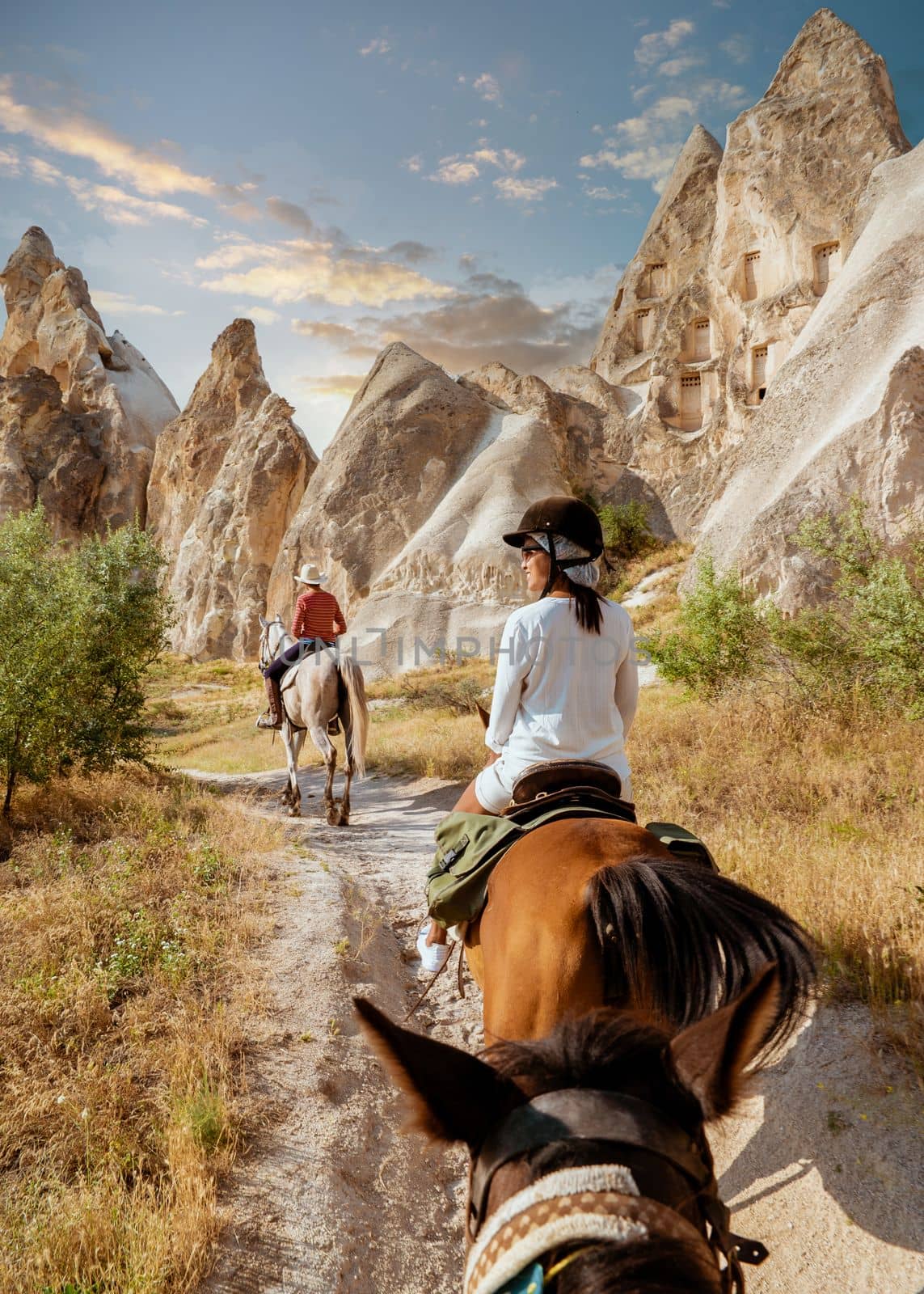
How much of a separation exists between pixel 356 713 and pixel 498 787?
6112 millimetres

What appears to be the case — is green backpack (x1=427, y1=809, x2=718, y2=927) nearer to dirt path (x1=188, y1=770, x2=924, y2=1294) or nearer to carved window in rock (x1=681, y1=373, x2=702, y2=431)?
dirt path (x1=188, y1=770, x2=924, y2=1294)

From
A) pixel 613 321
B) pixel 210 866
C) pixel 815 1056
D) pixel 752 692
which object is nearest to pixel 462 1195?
pixel 815 1056

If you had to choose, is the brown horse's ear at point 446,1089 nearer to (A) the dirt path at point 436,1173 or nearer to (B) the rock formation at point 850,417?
(A) the dirt path at point 436,1173

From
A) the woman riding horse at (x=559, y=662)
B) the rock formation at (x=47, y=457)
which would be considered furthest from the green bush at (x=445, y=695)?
the rock formation at (x=47, y=457)

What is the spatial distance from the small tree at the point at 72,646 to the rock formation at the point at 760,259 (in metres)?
16.8

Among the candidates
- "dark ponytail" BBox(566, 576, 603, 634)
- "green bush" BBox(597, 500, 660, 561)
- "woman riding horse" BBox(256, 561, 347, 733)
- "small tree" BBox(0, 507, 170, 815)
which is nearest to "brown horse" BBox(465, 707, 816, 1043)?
"dark ponytail" BBox(566, 576, 603, 634)

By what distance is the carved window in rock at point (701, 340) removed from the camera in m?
34.2

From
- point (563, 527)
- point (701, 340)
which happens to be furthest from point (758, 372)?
point (563, 527)

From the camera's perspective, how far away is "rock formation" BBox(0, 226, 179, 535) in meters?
44.1

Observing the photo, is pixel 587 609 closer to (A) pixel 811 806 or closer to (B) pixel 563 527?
(B) pixel 563 527

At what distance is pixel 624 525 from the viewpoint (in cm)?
3014

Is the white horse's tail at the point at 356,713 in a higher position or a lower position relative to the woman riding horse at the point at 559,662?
lower

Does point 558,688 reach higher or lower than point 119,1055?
higher

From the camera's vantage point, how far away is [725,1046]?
1240 mm
